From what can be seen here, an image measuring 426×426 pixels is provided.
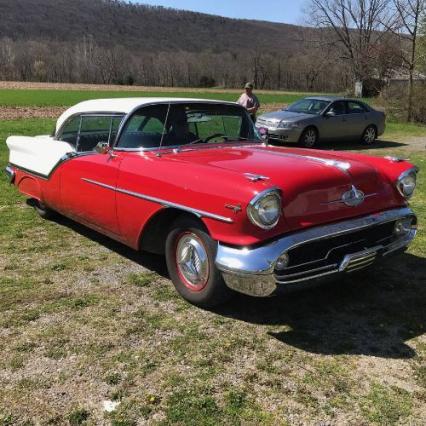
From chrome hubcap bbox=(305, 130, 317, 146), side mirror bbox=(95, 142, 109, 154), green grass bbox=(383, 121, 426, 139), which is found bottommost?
green grass bbox=(383, 121, 426, 139)

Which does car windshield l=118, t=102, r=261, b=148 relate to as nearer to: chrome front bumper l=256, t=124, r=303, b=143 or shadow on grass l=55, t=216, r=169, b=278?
shadow on grass l=55, t=216, r=169, b=278

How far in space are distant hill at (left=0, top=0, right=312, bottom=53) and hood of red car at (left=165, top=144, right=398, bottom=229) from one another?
12813cm

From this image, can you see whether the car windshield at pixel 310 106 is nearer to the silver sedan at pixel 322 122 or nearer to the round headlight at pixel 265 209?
the silver sedan at pixel 322 122

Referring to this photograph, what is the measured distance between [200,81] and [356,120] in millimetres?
76925

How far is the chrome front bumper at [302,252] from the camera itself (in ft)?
10.5

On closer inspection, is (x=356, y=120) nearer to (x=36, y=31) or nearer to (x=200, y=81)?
(x=200, y=81)

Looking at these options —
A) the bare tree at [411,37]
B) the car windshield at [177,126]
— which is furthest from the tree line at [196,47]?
the car windshield at [177,126]

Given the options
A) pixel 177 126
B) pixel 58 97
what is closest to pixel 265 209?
pixel 177 126

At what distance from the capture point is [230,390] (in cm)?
282

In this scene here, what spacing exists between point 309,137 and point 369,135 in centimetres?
258

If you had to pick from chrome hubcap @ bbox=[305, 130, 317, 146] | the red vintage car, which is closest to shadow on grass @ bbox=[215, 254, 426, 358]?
the red vintage car

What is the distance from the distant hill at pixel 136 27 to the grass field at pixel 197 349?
128 metres

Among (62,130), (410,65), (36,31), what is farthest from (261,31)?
(62,130)

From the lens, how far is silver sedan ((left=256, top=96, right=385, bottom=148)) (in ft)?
43.0
